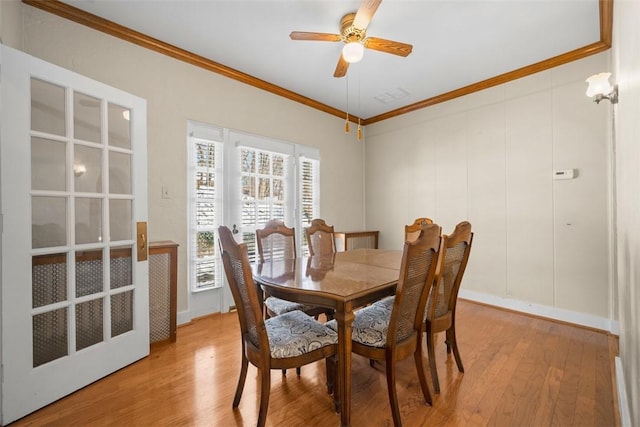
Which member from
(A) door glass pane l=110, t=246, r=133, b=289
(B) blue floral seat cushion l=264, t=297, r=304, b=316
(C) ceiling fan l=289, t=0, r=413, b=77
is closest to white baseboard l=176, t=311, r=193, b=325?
(A) door glass pane l=110, t=246, r=133, b=289

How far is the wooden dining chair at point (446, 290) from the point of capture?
175 centimetres

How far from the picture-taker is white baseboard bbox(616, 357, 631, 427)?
53.0 inches

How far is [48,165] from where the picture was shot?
1779 millimetres

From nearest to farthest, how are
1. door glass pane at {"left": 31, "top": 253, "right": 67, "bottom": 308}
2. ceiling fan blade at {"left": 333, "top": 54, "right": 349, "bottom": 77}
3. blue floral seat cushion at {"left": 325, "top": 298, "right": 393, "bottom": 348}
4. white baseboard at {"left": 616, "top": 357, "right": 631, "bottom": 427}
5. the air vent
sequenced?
white baseboard at {"left": 616, "top": 357, "right": 631, "bottom": 427} < blue floral seat cushion at {"left": 325, "top": 298, "right": 393, "bottom": 348} < door glass pane at {"left": 31, "top": 253, "right": 67, "bottom": 308} < ceiling fan blade at {"left": 333, "top": 54, "right": 349, "bottom": 77} < the air vent

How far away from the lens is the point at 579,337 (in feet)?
8.45

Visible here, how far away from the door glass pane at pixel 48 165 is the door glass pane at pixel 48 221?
0.29ft

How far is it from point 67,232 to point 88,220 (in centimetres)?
16

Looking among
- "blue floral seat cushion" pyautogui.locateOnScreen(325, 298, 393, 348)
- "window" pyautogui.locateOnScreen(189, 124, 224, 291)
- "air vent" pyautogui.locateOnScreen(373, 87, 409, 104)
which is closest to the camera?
"blue floral seat cushion" pyautogui.locateOnScreen(325, 298, 393, 348)

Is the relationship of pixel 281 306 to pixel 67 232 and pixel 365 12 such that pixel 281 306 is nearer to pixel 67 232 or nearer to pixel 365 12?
pixel 67 232

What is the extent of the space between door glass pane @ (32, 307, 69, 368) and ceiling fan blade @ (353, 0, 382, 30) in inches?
111

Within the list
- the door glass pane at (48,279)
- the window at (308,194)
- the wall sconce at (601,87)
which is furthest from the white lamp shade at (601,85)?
the door glass pane at (48,279)

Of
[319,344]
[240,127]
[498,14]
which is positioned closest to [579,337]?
[319,344]

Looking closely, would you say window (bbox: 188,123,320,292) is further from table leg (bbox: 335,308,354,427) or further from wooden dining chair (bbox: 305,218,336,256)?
table leg (bbox: 335,308,354,427)

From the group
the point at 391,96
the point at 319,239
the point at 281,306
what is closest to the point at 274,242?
the point at 319,239
